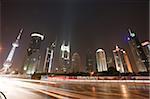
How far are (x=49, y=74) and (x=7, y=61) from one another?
1.65m

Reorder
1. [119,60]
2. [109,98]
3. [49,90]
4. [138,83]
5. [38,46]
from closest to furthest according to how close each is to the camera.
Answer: [109,98] < [49,90] < [138,83] < [38,46] < [119,60]

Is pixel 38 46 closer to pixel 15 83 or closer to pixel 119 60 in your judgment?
pixel 15 83

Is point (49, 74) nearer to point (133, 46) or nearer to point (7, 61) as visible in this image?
point (7, 61)

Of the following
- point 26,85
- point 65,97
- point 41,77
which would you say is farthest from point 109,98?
point 41,77

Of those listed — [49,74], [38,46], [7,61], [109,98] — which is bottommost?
[109,98]

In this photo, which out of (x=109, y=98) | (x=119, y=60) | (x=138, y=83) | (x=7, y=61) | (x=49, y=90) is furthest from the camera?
(x=119, y=60)

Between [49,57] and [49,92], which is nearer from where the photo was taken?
[49,92]

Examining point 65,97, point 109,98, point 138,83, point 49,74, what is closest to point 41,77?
point 49,74

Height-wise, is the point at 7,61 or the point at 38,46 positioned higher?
the point at 38,46

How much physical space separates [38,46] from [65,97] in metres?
3.81

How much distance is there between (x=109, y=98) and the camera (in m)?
3.76

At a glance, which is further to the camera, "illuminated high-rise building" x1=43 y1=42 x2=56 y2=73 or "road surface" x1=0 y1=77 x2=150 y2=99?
"illuminated high-rise building" x1=43 y1=42 x2=56 y2=73

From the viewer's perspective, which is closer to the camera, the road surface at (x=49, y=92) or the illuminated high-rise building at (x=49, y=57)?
the road surface at (x=49, y=92)

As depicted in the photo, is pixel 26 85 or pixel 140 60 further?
pixel 140 60
